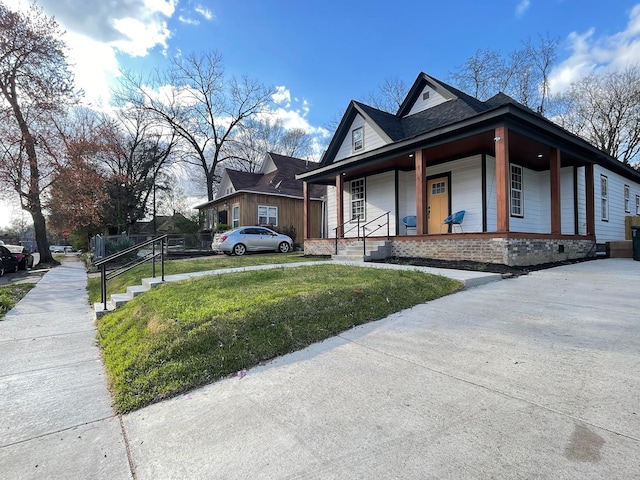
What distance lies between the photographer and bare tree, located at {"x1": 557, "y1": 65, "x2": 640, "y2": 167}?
74.0 ft

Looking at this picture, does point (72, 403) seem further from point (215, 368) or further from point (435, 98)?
point (435, 98)

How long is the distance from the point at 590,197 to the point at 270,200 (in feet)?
52.0

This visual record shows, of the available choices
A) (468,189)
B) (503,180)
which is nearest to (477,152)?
(468,189)

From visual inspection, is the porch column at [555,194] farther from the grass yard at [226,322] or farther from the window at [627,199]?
the window at [627,199]

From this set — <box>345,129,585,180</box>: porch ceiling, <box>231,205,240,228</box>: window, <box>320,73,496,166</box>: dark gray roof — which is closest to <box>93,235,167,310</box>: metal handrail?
<box>345,129,585,180</box>: porch ceiling

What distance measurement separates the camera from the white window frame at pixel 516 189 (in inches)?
458

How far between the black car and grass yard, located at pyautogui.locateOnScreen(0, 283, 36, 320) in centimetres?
529

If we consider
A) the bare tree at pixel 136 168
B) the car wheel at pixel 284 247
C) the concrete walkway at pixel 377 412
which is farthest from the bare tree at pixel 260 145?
the concrete walkway at pixel 377 412

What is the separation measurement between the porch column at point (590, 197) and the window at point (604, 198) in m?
1.71

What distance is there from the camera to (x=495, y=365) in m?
2.88

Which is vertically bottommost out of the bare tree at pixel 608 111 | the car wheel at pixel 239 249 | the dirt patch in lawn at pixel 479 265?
the dirt patch in lawn at pixel 479 265

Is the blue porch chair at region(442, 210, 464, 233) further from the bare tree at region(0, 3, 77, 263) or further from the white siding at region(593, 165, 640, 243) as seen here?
the bare tree at region(0, 3, 77, 263)

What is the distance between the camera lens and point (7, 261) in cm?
1445

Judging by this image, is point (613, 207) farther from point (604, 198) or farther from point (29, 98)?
point (29, 98)
